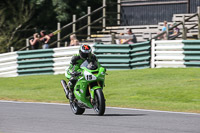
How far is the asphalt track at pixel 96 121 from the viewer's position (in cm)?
870

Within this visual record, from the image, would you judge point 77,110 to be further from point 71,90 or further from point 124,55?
point 124,55

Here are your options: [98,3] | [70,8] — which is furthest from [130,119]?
[98,3]

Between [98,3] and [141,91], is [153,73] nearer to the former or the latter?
[141,91]

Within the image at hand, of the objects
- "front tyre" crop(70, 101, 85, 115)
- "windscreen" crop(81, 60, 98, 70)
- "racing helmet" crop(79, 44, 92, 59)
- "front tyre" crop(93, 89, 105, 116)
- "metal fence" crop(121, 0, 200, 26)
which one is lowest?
"front tyre" crop(70, 101, 85, 115)

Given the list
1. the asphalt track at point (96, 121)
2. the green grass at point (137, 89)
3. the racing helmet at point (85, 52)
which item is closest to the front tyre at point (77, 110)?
the asphalt track at point (96, 121)

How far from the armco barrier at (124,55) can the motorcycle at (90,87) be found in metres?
10.3

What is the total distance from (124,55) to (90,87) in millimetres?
11063

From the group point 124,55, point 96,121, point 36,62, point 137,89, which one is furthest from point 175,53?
point 96,121

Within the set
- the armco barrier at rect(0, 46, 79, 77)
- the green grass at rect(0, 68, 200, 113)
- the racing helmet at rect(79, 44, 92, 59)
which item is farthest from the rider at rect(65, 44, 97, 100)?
the armco barrier at rect(0, 46, 79, 77)

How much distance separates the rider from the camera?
11141mm

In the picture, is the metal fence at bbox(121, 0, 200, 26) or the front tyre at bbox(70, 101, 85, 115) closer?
the front tyre at bbox(70, 101, 85, 115)

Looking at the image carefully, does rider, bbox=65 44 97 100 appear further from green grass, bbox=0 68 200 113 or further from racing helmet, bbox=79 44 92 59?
green grass, bbox=0 68 200 113

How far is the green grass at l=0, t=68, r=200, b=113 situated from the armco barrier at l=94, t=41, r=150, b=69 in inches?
23.3

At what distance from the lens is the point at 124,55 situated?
21.9 meters
